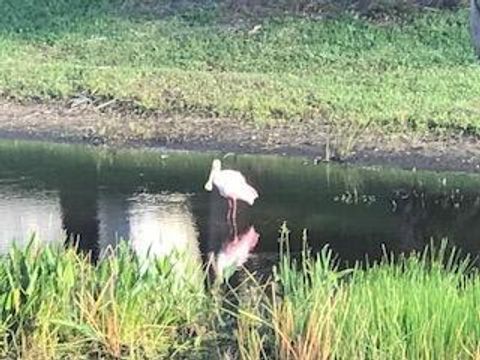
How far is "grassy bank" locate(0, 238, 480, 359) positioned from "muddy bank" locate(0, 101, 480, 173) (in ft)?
28.5

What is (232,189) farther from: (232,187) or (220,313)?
(220,313)

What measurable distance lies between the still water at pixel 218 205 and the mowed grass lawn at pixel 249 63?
175cm

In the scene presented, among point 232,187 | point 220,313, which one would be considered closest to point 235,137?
point 232,187

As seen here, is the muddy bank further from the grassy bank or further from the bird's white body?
the grassy bank

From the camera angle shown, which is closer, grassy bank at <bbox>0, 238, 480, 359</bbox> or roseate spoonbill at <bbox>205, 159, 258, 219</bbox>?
grassy bank at <bbox>0, 238, 480, 359</bbox>

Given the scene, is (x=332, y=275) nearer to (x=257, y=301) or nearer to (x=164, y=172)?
(x=257, y=301)

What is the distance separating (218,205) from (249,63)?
776cm

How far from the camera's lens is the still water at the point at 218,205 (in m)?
11.8

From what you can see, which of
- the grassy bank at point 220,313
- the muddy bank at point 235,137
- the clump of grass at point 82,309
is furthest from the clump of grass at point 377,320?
the muddy bank at point 235,137

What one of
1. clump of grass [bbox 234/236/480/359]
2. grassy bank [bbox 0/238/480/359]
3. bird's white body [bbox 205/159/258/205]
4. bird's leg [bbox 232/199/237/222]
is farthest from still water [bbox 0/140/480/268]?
clump of grass [bbox 234/236/480/359]

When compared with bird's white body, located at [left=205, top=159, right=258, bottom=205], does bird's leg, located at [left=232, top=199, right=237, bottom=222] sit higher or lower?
lower

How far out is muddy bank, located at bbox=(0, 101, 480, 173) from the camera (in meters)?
16.2

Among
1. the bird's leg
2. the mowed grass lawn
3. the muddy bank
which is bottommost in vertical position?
the bird's leg

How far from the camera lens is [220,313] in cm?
755
